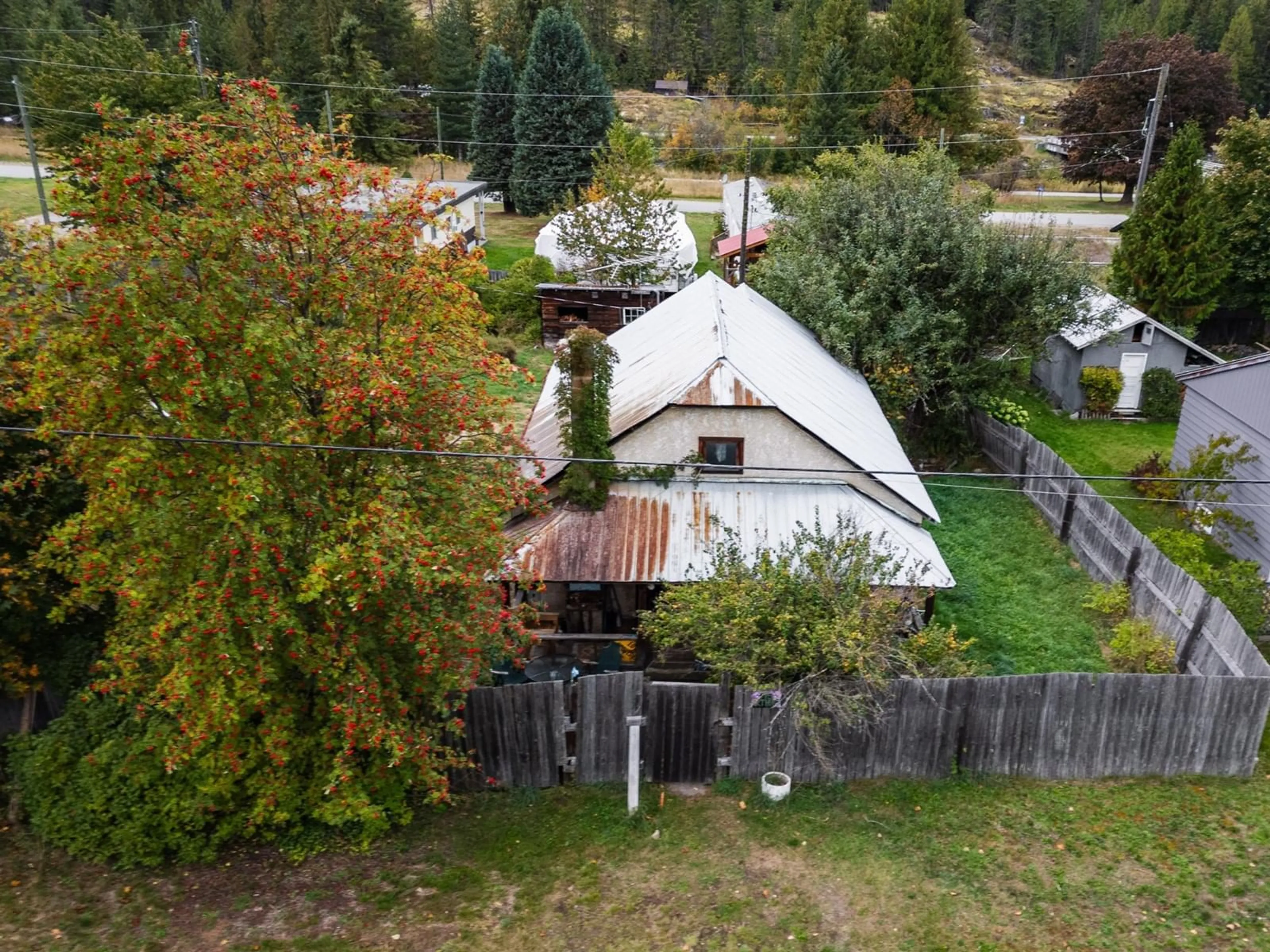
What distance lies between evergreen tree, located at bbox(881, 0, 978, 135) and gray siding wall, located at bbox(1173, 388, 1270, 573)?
47.1 meters

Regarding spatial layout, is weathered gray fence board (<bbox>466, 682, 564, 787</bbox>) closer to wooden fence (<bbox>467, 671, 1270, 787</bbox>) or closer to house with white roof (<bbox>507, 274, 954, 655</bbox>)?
wooden fence (<bbox>467, 671, 1270, 787</bbox>)

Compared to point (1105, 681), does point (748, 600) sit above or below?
above

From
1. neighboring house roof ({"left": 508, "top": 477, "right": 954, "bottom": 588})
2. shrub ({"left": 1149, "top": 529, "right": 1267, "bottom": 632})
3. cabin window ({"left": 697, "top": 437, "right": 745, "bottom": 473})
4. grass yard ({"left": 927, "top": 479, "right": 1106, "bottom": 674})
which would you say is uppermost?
cabin window ({"left": 697, "top": 437, "right": 745, "bottom": 473})

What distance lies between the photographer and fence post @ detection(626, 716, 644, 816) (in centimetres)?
1152

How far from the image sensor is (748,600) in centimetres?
1166

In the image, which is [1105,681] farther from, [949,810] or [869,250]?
[869,250]

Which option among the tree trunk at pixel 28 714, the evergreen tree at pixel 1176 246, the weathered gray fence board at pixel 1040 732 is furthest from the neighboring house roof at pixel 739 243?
the tree trunk at pixel 28 714

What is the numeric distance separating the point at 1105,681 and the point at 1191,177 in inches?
924

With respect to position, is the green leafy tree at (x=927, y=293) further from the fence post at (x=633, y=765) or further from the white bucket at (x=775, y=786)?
the fence post at (x=633, y=765)

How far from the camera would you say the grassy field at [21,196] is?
4250 centimetres

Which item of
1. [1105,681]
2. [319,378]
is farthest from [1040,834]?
[319,378]

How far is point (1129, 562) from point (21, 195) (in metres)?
51.3

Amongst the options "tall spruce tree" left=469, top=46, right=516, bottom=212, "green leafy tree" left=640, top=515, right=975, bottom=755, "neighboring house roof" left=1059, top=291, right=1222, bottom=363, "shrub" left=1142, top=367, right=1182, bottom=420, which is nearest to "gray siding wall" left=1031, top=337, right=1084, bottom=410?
"neighboring house roof" left=1059, top=291, right=1222, bottom=363

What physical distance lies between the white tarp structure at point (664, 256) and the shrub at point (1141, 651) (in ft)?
74.5
